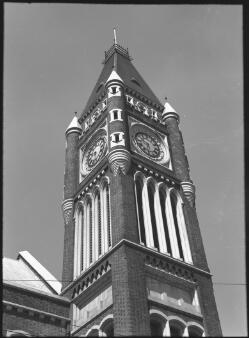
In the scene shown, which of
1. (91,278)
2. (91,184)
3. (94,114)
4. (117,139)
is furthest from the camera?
(94,114)

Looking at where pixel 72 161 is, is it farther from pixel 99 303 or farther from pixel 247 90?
pixel 247 90

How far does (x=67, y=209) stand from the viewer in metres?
34.2

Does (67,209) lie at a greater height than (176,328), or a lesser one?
greater

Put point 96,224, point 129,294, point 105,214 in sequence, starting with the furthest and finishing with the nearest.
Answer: point 96,224 < point 105,214 < point 129,294

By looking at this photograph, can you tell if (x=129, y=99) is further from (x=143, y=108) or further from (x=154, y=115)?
(x=154, y=115)

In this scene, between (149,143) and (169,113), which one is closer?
(149,143)

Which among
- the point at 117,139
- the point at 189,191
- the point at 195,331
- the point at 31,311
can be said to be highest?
the point at 117,139

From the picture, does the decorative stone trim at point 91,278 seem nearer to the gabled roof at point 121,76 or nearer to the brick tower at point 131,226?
the brick tower at point 131,226

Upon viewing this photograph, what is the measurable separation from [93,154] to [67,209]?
443 centimetres

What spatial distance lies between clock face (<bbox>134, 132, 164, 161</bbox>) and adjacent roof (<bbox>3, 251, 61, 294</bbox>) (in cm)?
1050

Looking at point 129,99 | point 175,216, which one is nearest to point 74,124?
point 129,99

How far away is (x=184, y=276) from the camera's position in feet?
91.5

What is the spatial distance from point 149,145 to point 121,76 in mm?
9864

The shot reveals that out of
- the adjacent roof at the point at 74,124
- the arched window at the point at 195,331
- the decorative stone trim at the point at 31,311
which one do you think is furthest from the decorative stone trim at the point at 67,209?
the arched window at the point at 195,331
